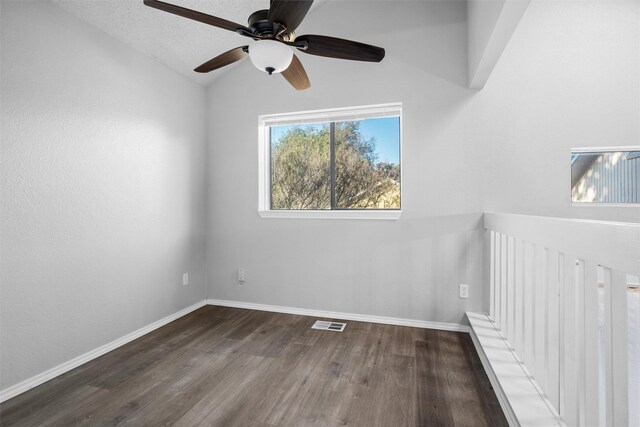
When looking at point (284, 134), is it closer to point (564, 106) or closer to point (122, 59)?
point (122, 59)

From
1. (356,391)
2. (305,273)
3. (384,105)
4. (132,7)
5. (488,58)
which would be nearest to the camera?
(356,391)

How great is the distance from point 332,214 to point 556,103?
213 cm

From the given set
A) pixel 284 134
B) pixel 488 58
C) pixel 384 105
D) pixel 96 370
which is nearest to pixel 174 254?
pixel 96 370

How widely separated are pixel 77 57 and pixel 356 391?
9.74 feet

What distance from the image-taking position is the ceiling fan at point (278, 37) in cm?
144

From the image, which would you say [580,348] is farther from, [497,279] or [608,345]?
[497,279]

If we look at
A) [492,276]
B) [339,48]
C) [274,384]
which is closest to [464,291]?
[492,276]

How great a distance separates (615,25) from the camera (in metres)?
2.54

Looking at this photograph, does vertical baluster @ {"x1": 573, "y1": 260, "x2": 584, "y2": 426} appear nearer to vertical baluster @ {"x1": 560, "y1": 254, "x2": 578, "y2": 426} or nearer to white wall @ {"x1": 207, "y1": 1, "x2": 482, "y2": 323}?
vertical baluster @ {"x1": 560, "y1": 254, "x2": 578, "y2": 426}

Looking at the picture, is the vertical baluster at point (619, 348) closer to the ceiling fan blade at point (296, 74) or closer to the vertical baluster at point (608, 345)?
the vertical baluster at point (608, 345)

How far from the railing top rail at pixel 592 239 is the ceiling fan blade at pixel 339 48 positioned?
127cm

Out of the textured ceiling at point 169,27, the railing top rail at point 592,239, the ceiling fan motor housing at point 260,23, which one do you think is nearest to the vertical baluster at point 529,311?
the railing top rail at point 592,239

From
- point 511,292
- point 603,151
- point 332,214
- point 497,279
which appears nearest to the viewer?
point 511,292

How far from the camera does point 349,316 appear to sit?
10.1ft
